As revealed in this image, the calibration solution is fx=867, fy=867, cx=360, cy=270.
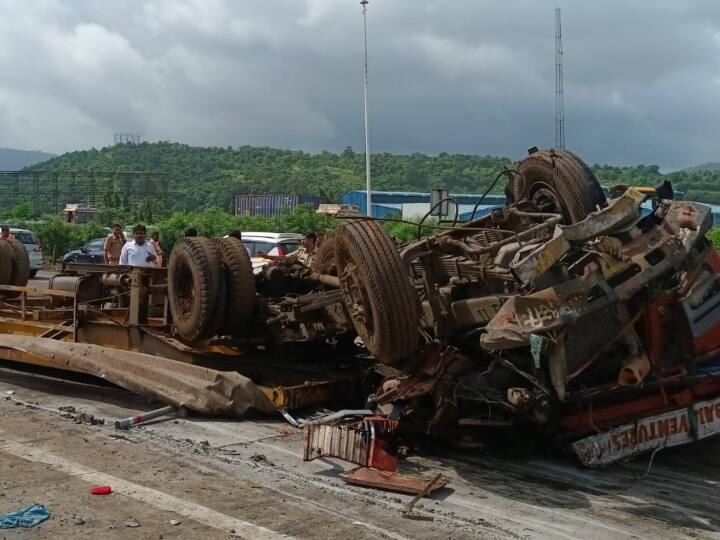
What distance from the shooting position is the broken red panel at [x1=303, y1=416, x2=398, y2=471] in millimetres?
5324

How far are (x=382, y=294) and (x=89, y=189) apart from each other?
9505 centimetres

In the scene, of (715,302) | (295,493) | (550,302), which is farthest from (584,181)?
(295,493)

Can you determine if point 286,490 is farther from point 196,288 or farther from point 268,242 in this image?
point 268,242

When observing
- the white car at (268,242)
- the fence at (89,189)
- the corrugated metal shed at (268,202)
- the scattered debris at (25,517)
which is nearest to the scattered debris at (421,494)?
the scattered debris at (25,517)

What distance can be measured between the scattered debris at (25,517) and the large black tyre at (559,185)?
414 cm

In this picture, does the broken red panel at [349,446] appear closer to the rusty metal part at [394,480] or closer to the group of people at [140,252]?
the rusty metal part at [394,480]

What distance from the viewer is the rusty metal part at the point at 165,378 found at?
646cm

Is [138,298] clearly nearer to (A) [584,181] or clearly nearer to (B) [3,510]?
(B) [3,510]

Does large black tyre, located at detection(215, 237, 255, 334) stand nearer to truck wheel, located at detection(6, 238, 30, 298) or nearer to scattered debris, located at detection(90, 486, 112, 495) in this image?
scattered debris, located at detection(90, 486, 112, 495)

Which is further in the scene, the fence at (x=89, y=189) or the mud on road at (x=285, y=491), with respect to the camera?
the fence at (x=89, y=189)

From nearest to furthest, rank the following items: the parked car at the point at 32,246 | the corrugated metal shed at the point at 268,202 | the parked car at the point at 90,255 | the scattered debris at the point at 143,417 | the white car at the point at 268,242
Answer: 1. the scattered debris at the point at 143,417
2. the white car at the point at 268,242
3. the parked car at the point at 90,255
4. the parked car at the point at 32,246
5. the corrugated metal shed at the point at 268,202

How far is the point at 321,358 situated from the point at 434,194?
2.16 metres

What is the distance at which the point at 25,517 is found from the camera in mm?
4324

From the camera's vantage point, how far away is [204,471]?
528 centimetres
